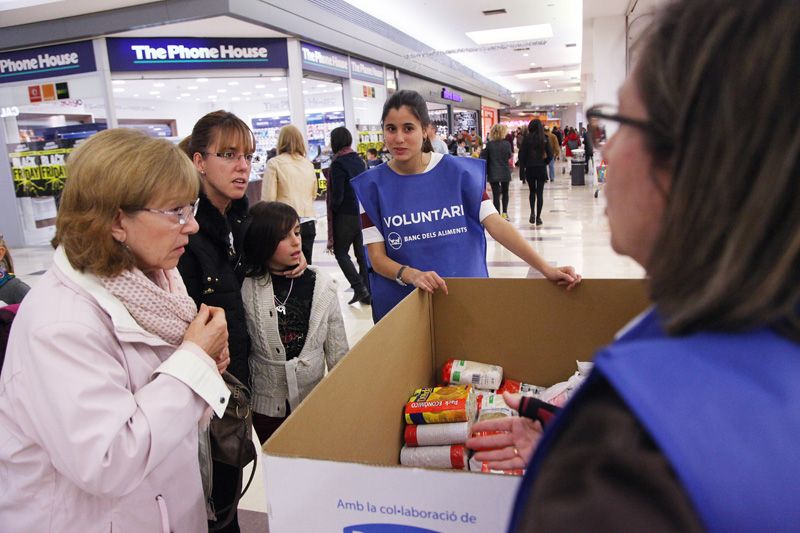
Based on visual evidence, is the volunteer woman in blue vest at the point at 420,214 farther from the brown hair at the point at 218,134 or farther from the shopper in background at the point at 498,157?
the shopper in background at the point at 498,157

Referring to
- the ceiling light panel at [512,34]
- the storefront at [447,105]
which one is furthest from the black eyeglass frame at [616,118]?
the ceiling light panel at [512,34]

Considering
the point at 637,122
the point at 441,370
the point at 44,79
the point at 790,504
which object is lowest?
the point at 441,370

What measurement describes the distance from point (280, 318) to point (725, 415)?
1.56m

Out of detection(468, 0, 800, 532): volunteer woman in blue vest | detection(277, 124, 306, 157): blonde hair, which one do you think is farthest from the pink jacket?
detection(277, 124, 306, 157): blonde hair

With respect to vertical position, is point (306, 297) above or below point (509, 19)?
below

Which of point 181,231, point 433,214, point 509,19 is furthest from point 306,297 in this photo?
point 509,19

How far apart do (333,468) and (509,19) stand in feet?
44.0

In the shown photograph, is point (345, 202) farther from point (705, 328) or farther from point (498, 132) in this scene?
point (498, 132)

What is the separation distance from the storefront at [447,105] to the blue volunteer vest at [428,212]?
11670 mm

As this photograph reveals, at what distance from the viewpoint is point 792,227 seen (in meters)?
0.43

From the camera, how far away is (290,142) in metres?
4.95

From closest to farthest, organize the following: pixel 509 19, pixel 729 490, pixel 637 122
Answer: pixel 729 490
pixel 637 122
pixel 509 19

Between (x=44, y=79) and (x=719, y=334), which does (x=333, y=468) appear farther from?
(x=44, y=79)

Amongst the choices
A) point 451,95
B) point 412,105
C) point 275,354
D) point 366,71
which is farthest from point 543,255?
point 451,95
